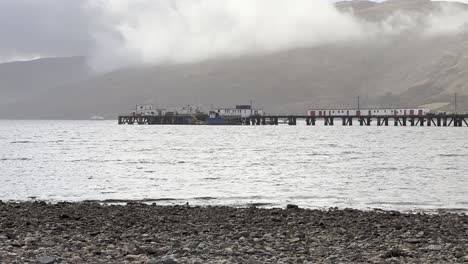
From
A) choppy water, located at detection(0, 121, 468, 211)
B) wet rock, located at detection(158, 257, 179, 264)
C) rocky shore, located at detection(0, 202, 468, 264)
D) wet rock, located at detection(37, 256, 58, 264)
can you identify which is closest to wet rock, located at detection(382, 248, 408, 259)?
rocky shore, located at detection(0, 202, 468, 264)

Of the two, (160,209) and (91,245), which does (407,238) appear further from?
(160,209)

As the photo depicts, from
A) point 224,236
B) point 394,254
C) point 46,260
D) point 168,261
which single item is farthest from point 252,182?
point 46,260

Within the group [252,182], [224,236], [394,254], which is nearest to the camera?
[394,254]

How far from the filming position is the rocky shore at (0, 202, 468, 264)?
42.2ft

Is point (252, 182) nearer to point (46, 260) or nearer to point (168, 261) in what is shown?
point (168, 261)

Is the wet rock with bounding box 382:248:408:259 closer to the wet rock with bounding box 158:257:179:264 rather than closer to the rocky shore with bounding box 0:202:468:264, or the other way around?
the rocky shore with bounding box 0:202:468:264

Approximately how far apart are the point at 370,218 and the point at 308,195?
10385mm

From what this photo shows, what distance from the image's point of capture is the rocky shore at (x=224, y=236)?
1287 centimetres

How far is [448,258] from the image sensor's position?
1282 cm

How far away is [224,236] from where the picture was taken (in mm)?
15867

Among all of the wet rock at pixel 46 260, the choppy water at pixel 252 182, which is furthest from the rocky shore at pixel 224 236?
the choppy water at pixel 252 182

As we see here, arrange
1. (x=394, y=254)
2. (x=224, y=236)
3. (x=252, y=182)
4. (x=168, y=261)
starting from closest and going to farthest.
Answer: (x=168, y=261)
(x=394, y=254)
(x=224, y=236)
(x=252, y=182)

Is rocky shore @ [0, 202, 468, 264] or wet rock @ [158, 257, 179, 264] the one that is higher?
wet rock @ [158, 257, 179, 264]

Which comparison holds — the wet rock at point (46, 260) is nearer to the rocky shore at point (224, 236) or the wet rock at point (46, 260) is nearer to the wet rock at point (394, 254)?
the rocky shore at point (224, 236)
